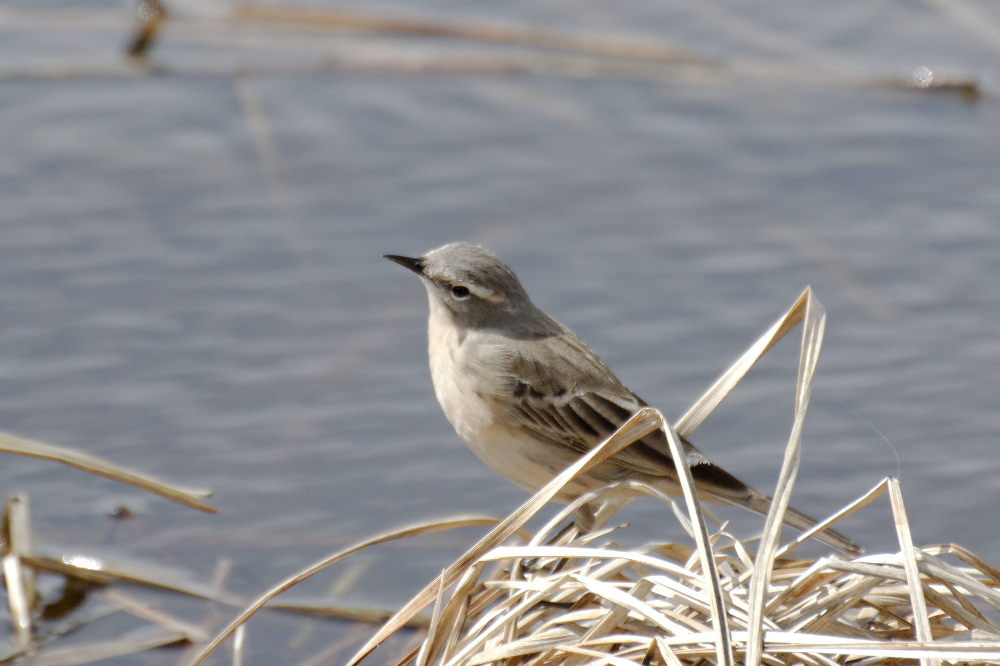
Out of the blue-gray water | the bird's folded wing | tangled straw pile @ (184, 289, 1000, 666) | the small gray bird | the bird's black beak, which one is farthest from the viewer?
the blue-gray water

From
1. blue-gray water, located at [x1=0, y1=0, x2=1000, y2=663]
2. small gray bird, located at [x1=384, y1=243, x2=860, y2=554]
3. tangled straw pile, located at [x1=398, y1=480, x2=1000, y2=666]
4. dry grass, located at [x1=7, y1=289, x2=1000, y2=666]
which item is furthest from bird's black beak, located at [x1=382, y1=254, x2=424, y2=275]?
tangled straw pile, located at [x1=398, y1=480, x2=1000, y2=666]

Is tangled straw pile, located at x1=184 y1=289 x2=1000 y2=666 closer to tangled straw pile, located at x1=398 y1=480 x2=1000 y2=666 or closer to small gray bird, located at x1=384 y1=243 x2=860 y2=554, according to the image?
tangled straw pile, located at x1=398 y1=480 x2=1000 y2=666

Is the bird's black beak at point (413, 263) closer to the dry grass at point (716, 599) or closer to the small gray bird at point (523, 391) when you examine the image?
the small gray bird at point (523, 391)

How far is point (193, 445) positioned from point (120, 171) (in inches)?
116

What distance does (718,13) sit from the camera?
38.0 ft

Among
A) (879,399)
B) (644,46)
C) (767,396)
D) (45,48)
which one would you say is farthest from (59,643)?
(644,46)

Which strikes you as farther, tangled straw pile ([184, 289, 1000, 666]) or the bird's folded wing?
the bird's folded wing

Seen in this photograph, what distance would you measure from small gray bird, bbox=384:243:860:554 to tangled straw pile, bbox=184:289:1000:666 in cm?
108

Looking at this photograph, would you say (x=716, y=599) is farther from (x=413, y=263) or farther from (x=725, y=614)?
(x=413, y=263)

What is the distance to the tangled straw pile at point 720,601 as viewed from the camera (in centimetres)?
399

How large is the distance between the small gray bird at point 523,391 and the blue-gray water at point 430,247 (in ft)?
3.77

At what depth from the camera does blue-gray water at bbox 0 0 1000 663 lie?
7371mm

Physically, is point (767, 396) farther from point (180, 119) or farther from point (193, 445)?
point (180, 119)

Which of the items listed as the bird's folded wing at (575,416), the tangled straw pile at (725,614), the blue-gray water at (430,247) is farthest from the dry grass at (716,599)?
the blue-gray water at (430,247)
